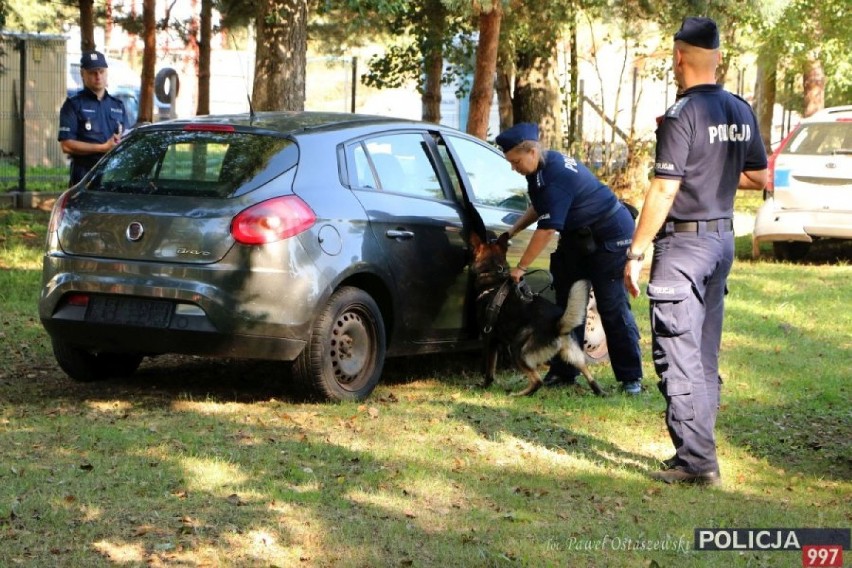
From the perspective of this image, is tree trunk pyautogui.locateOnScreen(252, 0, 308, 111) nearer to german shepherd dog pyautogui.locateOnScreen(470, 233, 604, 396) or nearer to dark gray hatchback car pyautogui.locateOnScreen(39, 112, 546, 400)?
dark gray hatchback car pyautogui.locateOnScreen(39, 112, 546, 400)

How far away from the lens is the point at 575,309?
723 cm

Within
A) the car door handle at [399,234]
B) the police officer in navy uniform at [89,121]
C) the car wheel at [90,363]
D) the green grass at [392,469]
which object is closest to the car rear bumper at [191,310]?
→ the green grass at [392,469]

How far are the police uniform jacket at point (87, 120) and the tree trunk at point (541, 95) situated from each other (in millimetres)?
9881

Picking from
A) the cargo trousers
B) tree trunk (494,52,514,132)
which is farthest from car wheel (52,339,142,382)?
tree trunk (494,52,514,132)

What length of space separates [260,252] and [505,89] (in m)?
16.0

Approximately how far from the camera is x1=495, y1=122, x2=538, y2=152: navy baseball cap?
7316 mm

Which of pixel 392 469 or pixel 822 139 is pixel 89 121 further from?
pixel 822 139

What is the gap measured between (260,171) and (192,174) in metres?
0.45

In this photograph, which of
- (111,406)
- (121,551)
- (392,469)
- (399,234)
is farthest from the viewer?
(399,234)

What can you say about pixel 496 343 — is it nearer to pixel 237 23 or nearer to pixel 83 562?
pixel 83 562

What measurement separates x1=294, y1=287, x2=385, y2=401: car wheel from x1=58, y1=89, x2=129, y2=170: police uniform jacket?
364 cm

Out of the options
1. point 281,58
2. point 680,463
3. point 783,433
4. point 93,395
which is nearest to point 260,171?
point 93,395

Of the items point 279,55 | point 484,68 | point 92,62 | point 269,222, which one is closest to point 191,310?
point 269,222

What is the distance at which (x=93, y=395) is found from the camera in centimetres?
721
